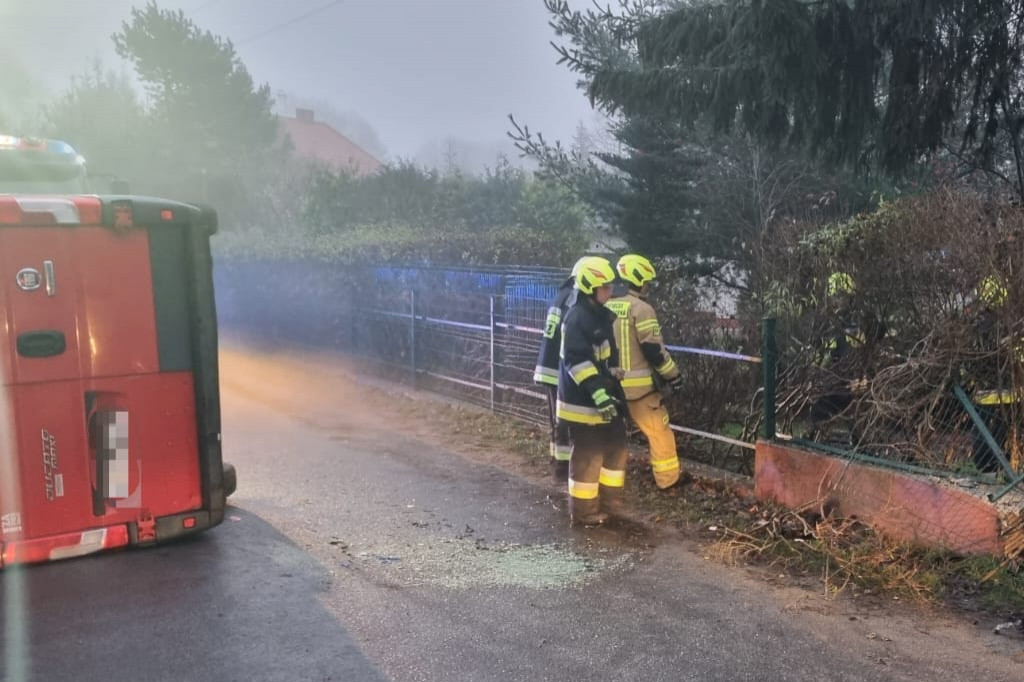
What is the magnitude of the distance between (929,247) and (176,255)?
4448 millimetres

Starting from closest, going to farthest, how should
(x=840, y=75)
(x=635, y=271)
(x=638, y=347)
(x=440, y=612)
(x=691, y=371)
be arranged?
1. (x=440, y=612)
2. (x=638, y=347)
3. (x=635, y=271)
4. (x=691, y=371)
5. (x=840, y=75)

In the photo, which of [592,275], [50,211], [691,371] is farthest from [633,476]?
[50,211]

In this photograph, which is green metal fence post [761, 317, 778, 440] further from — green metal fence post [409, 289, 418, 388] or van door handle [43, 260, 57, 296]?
green metal fence post [409, 289, 418, 388]

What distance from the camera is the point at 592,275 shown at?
5656 millimetres

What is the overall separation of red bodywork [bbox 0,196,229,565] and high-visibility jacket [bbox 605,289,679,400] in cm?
285

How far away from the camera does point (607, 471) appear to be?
5895 millimetres

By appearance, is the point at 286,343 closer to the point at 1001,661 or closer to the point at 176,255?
the point at 176,255

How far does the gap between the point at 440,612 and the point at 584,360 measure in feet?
6.55

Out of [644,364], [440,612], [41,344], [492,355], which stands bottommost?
[440,612]

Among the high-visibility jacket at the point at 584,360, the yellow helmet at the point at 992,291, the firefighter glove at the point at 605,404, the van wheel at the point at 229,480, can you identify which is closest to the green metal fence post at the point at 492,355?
the high-visibility jacket at the point at 584,360

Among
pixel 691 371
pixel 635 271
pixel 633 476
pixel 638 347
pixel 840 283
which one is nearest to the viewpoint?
pixel 840 283

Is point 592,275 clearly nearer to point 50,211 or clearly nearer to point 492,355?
point 50,211

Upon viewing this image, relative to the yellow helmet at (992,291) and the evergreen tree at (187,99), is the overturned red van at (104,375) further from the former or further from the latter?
the evergreen tree at (187,99)

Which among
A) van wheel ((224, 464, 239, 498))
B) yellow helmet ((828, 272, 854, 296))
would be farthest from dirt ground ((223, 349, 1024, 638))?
van wheel ((224, 464, 239, 498))
